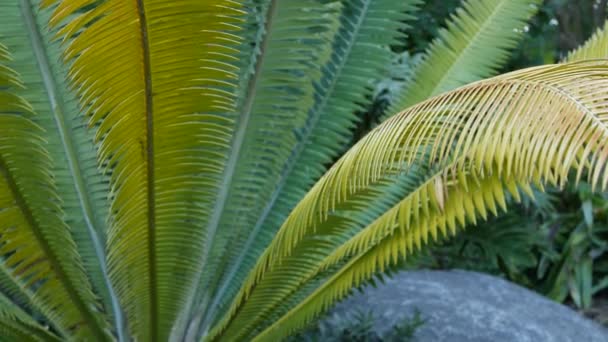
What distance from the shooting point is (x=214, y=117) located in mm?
1827

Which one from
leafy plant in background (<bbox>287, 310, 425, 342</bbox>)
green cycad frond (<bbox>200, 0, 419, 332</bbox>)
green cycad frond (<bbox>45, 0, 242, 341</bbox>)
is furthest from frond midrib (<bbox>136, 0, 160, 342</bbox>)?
leafy plant in background (<bbox>287, 310, 425, 342</bbox>)

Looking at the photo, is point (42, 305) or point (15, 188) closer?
point (15, 188)

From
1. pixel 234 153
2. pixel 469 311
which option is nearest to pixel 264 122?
pixel 234 153

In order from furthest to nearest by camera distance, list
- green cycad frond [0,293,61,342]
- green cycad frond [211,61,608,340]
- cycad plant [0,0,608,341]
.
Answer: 1. green cycad frond [0,293,61,342]
2. cycad plant [0,0,608,341]
3. green cycad frond [211,61,608,340]

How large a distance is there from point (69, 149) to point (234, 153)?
59 centimetres

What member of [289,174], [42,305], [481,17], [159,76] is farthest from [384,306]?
[159,76]

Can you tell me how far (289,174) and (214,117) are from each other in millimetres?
1095

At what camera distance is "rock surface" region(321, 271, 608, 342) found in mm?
3293

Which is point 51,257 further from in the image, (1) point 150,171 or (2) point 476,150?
(2) point 476,150

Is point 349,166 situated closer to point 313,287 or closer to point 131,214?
point 131,214

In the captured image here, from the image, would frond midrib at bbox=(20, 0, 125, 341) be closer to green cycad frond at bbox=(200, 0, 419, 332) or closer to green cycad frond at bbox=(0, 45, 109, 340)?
green cycad frond at bbox=(0, 45, 109, 340)

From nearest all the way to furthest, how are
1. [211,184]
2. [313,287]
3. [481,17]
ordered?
[211,184] < [313,287] < [481,17]

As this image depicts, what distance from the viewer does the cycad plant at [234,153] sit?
139 cm

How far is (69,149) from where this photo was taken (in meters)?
2.43
